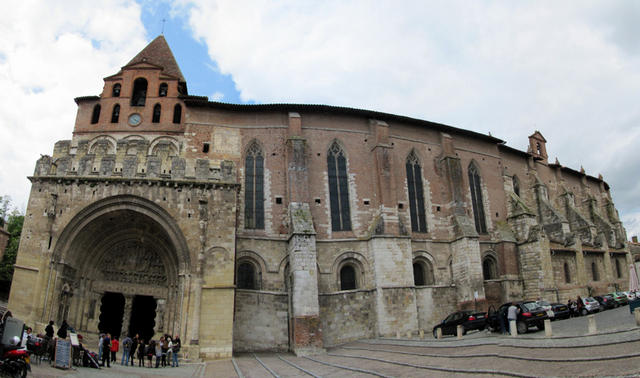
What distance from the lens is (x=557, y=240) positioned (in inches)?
1196

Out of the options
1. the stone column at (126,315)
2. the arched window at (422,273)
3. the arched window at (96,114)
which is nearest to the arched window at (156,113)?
the arched window at (96,114)

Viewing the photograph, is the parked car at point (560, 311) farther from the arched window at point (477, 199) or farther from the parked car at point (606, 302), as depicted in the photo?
the arched window at point (477, 199)

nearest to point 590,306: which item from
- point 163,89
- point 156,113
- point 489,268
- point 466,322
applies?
point 489,268

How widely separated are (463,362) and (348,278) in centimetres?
1182

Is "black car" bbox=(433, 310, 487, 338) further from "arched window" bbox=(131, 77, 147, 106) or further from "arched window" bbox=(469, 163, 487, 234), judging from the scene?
"arched window" bbox=(131, 77, 147, 106)

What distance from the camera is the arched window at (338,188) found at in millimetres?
24031

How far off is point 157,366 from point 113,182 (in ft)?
24.6

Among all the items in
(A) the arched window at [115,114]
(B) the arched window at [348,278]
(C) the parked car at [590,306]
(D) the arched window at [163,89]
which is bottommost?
(C) the parked car at [590,306]

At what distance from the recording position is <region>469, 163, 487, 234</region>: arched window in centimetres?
2838

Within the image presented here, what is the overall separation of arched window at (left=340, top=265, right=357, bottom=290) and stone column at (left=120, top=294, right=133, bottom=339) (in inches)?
417

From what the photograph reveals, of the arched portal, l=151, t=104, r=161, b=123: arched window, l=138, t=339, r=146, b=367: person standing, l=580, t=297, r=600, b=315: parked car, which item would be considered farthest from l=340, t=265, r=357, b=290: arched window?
l=151, t=104, r=161, b=123: arched window

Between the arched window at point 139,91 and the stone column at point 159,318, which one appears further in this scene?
the arched window at point 139,91

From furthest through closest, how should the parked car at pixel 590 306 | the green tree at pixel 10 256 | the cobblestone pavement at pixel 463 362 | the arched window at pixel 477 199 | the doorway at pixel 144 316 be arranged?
the green tree at pixel 10 256
the arched window at pixel 477 199
the parked car at pixel 590 306
the doorway at pixel 144 316
the cobblestone pavement at pixel 463 362

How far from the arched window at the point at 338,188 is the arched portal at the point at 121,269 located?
31.1ft
